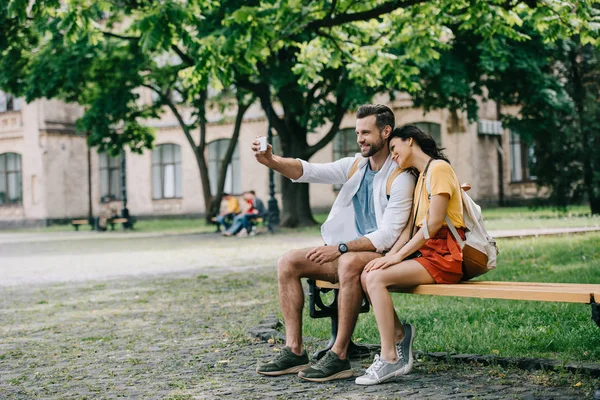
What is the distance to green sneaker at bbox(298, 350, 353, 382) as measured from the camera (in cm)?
550

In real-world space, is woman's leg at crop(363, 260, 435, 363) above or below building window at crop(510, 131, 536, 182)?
below

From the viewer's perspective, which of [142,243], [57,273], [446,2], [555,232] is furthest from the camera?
[142,243]

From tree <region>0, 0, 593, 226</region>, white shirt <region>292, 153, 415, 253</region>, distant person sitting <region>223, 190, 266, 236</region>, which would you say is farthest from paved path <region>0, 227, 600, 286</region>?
white shirt <region>292, 153, 415, 253</region>

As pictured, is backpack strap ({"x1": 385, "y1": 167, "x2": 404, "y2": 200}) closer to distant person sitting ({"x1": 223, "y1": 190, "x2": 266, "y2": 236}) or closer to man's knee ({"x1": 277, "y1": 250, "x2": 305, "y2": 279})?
man's knee ({"x1": 277, "y1": 250, "x2": 305, "y2": 279})

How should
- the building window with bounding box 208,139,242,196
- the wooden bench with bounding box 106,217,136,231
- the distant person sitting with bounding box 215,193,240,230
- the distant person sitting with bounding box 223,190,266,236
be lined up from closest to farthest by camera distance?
1. the distant person sitting with bounding box 223,190,266,236
2. the distant person sitting with bounding box 215,193,240,230
3. the wooden bench with bounding box 106,217,136,231
4. the building window with bounding box 208,139,242,196

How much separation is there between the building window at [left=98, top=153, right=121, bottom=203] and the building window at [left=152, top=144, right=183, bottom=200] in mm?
2519

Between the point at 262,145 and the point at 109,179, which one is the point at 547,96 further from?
the point at 109,179

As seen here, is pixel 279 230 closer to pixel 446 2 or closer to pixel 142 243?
pixel 142 243

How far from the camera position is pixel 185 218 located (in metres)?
44.3

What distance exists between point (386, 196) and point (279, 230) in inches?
785

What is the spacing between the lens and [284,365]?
18.7 ft

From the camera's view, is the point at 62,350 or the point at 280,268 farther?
the point at 62,350

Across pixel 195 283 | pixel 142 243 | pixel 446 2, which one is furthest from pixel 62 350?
pixel 142 243

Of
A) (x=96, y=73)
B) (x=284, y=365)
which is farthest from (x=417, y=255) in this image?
(x=96, y=73)
